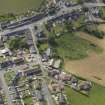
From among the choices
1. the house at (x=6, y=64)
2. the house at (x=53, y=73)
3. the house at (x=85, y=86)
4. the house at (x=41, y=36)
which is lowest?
the house at (x=85, y=86)

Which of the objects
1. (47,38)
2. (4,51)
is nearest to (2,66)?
(4,51)

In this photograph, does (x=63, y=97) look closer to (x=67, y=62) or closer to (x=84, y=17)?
(x=67, y=62)

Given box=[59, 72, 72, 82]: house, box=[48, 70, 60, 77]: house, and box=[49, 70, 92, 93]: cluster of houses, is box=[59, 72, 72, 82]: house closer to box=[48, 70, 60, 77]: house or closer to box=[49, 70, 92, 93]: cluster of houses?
box=[49, 70, 92, 93]: cluster of houses

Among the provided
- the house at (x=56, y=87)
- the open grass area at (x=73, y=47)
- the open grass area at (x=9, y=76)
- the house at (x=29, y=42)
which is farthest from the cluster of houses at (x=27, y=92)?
the open grass area at (x=73, y=47)

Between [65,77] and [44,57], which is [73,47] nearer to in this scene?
[44,57]

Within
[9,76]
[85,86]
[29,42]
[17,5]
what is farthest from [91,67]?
[17,5]

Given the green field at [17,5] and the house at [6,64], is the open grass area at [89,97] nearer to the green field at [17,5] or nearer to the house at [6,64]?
the house at [6,64]
